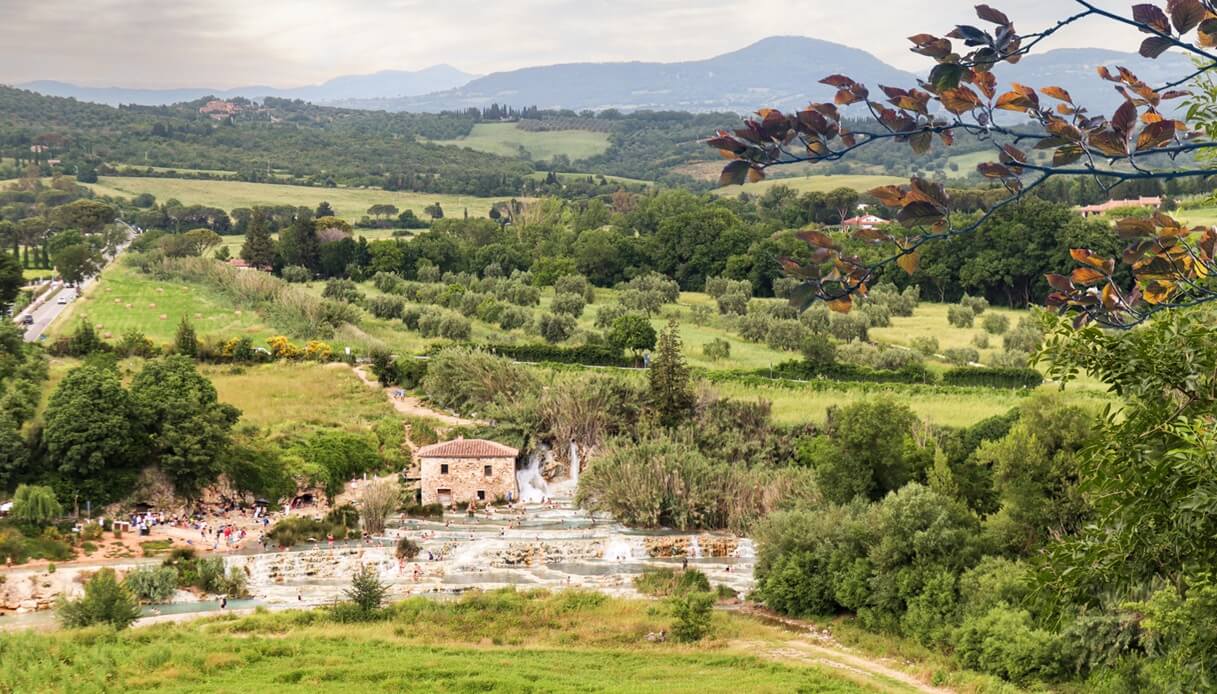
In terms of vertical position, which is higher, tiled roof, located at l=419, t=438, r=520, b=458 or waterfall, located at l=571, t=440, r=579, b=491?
tiled roof, located at l=419, t=438, r=520, b=458

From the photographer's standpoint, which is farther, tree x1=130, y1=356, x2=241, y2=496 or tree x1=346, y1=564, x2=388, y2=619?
tree x1=130, y1=356, x2=241, y2=496

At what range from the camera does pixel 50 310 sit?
56562 mm

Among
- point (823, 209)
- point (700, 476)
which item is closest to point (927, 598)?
point (700, 476)

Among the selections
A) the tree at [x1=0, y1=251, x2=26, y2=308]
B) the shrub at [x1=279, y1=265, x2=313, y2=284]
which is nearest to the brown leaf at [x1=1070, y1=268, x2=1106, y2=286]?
the tree at [x1=0, y1=251, x2=26, y2=308]

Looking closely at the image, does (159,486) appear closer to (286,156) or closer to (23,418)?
(23,418)

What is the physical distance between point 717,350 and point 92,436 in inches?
971

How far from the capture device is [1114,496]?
5309 mm

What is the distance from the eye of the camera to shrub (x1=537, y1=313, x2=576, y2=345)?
165 feet

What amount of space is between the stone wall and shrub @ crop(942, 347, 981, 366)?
20.7 m

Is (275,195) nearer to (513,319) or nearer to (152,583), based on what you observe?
(513,319)

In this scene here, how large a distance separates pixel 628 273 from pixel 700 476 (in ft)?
127

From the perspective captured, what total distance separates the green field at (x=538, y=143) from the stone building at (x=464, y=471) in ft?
476

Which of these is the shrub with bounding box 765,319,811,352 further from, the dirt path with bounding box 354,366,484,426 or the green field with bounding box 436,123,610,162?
the green field with bounding box 436,123,610,162

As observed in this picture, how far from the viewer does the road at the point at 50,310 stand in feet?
161
